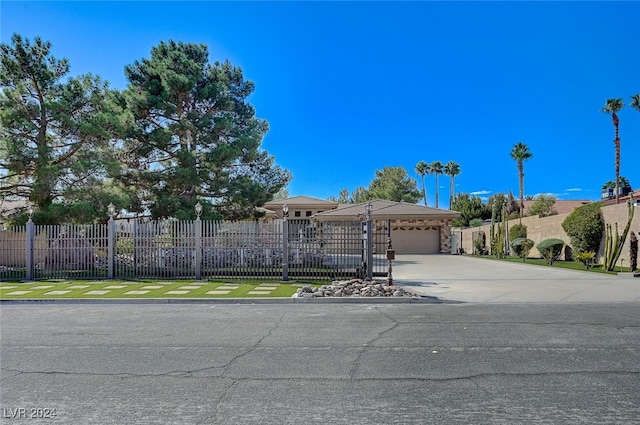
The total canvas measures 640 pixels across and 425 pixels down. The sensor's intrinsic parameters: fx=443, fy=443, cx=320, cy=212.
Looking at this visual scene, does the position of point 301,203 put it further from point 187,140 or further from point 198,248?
point 198,248

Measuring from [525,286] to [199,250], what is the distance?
1109 centimetres

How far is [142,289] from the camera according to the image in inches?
534

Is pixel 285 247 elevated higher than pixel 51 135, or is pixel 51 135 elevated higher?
pixel 51 135

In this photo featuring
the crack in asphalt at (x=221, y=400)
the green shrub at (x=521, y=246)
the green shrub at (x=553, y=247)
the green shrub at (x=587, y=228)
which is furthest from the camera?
the green shrub at (x=521, y=246)

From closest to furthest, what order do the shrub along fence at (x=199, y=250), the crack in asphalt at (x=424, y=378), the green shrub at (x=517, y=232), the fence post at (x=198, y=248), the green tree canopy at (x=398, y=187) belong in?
the crack in asphalt at (x=424, y=378)
the shrub along fence at (x=199, y=250)
the fence post at (x=198, y=248)
the green shrub at (x=517, y=232)
the green tree canopy at (x=398, y=187)

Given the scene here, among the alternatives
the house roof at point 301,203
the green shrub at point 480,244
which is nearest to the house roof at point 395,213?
the green shrub at point 480,244

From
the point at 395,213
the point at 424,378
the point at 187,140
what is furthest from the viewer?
the point at 395,213

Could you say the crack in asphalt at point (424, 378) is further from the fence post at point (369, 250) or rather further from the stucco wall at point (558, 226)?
the stucco wall at point (558, 226)

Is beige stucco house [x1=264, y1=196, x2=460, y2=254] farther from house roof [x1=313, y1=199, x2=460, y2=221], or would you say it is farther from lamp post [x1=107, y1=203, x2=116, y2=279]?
lamp post [x1=107, y1=203, x2=116, y2=279]

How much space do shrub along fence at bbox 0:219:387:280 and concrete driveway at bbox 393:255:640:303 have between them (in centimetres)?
252

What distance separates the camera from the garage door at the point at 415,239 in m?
36.5

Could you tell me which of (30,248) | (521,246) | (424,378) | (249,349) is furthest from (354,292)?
(521,246)

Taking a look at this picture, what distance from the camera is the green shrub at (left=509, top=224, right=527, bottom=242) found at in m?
31.4

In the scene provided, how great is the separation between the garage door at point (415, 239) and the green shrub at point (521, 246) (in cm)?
702
